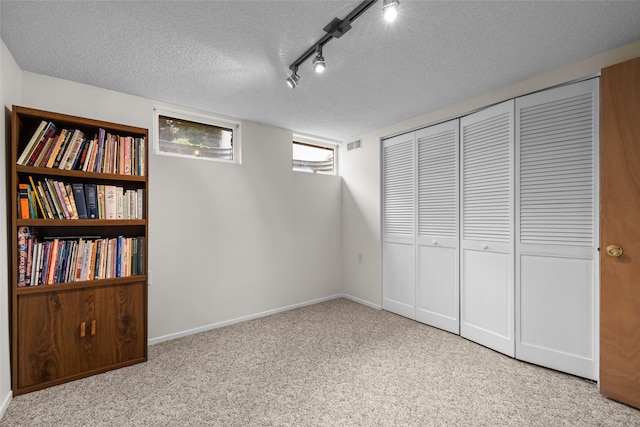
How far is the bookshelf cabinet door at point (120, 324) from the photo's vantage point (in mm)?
2252

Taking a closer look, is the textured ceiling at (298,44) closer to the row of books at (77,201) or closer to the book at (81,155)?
the book at (81,155)

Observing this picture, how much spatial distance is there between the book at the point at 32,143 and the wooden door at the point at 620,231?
396 cm

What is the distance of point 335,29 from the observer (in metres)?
1.74

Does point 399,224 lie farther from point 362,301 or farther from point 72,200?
point 72,200

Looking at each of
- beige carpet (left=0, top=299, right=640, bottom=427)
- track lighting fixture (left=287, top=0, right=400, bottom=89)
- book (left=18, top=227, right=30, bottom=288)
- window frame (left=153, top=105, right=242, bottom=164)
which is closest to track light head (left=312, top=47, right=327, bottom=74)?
track lighting fixture (left=287, top=0, right=400, bottom=89)

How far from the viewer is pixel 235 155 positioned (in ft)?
11.3

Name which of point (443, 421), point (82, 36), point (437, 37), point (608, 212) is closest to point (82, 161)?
point (82, 36)

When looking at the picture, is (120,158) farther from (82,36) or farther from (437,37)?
(437,37)

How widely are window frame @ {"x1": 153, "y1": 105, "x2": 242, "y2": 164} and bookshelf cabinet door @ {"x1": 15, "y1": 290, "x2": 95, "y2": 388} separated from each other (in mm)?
1482

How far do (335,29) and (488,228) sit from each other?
7.21 ft

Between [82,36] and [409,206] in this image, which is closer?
[82,36]

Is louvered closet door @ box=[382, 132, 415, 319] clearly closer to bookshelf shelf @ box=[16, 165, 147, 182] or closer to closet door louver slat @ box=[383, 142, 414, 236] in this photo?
closet door louver slat @ box=[383, 142, 414, 236]

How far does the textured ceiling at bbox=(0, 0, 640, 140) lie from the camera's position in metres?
1.61

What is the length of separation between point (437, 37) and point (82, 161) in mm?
2742
